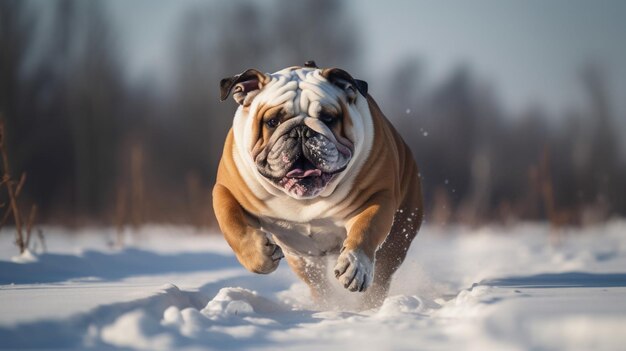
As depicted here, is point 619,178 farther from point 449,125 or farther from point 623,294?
point 623,294

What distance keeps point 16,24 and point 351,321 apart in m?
16.7

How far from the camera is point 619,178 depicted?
62.6ft

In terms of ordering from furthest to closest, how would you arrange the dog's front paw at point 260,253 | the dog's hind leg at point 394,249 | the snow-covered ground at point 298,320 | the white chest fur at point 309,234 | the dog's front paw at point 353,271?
1. the dog's hind leg at point 394,249
2. the white chest fur at point 309,234
3. the dog's front paw at point 260,253
4. the dog's front paw at point 353,271
5. the snow-covered ground at point 298,320

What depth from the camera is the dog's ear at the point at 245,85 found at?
3.88 metres

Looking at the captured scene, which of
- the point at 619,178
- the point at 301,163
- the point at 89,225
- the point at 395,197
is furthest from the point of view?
the point at 619,178

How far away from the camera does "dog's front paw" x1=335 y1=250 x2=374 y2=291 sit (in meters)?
3.31

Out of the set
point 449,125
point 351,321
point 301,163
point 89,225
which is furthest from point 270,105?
point 449,125

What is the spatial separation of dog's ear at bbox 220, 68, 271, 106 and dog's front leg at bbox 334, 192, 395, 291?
2.99ft

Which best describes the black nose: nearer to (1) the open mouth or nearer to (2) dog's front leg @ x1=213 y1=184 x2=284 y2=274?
(1) the open mouth

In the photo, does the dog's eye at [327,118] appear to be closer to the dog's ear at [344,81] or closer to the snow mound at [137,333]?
the dog's ear at [344,81]

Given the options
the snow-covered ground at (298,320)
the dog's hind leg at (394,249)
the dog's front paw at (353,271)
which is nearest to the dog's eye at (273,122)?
the dog's front paw at (353,271)

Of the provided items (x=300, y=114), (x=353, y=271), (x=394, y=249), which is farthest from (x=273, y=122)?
(x=394, y=249)

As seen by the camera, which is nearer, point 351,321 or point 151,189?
point 351,321

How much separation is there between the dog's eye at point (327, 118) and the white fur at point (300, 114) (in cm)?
7
